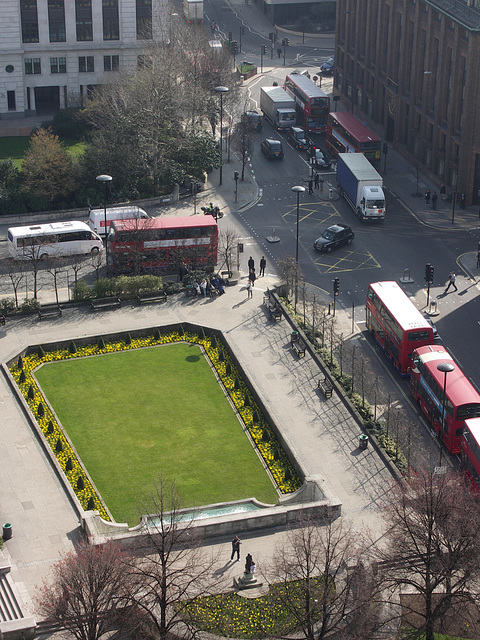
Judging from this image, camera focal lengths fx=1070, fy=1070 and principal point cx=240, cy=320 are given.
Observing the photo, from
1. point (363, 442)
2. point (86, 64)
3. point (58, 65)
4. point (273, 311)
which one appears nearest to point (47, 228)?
point (273, 311)

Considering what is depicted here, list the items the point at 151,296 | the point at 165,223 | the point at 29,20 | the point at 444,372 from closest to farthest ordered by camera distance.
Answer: the point at 444,372, the point at 151,296, the point at 165,223, the point at 29,20

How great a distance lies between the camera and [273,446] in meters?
57.3

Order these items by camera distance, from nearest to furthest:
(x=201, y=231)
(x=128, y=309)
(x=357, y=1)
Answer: (x=128, y=309)
(x=201, y=231)
(x=357, y=1)

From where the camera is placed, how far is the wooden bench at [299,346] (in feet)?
218

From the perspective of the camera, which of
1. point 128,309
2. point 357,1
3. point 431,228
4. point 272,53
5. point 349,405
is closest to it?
point 349,405

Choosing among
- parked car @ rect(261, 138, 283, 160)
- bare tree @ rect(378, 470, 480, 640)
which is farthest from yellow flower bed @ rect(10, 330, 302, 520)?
parked car @ rect(261, 138, 283, 160)

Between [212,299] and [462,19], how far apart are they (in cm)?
3390

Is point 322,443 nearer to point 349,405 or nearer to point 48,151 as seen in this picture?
point 349,405

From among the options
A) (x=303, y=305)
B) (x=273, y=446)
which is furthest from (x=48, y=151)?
(x=273, y=446)

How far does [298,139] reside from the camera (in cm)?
10638

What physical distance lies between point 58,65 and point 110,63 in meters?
5.42

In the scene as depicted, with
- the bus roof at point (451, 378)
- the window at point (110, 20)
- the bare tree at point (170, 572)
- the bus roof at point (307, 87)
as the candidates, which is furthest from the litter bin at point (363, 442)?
the window at point (110, 20)

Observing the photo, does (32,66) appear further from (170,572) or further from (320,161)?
(170,572)

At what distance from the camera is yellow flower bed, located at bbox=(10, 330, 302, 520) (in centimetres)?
5412
